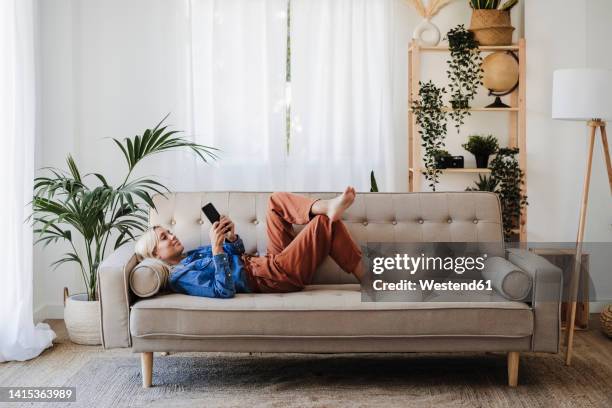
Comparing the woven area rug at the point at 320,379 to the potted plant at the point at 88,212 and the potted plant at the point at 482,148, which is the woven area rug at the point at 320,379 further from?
the potted plant at the point at 482,148

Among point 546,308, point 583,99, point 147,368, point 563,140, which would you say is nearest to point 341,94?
point 563,140

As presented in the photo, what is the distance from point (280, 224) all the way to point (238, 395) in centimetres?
82

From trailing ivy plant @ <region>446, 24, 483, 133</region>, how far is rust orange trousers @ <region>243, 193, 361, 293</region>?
151 cm

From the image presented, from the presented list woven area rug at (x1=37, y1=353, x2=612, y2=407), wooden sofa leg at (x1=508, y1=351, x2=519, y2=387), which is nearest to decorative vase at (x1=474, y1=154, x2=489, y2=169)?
woven area rug at (x1=37, y1=353, x2=612, y2=407)

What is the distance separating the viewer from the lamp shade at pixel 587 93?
357cm

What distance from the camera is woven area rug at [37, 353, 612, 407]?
305 centimetres

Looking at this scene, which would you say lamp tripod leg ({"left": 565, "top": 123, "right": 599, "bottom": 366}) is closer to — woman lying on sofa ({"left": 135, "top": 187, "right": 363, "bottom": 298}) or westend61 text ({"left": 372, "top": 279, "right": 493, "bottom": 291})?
westend61 text ({"left": 372, "top": 279, "right": 493, "bottom": 291})

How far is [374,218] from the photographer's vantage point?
3629 millimetres

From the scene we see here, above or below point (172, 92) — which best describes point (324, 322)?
below

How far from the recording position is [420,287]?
3.30m

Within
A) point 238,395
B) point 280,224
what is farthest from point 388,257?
point 238,395

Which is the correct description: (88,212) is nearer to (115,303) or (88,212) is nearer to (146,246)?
(146,246)

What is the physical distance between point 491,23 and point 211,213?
7.52 feet

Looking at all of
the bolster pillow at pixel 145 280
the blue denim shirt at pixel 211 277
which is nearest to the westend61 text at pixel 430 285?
the blue denim shirt at pixel 211 277
